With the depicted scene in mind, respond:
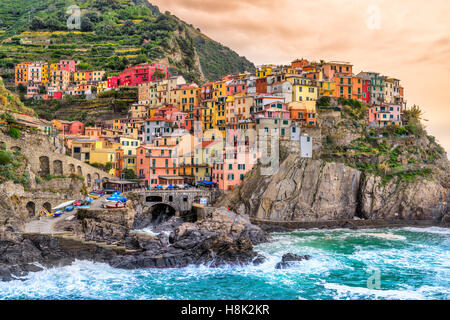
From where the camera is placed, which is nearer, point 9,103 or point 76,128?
point 9,103

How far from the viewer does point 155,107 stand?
261 feet

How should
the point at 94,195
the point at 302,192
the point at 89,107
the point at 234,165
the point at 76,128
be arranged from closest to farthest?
the point at 94,195 → the point at 302,192 → the point at 234,165 → the point at 76,128 → the point at 89,107

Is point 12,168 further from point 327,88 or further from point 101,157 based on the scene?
point 327,88

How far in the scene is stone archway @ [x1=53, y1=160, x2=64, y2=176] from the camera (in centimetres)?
4931

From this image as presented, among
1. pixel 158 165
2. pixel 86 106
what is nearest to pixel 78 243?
pixel 158 165

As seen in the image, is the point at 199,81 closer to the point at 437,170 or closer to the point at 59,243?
the point at 437,170

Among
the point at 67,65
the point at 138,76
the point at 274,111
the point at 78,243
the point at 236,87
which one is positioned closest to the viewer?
the point at 78,243

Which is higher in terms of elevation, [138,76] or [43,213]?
[138,76]

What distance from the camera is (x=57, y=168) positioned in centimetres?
4947

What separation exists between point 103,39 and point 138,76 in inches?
1452

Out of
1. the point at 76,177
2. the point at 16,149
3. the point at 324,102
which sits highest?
the point at 324,102

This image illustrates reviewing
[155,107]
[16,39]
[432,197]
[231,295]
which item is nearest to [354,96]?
[432,197]

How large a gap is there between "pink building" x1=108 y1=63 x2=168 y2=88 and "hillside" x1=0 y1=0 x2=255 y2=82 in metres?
6.60

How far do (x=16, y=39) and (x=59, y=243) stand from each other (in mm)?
103421
